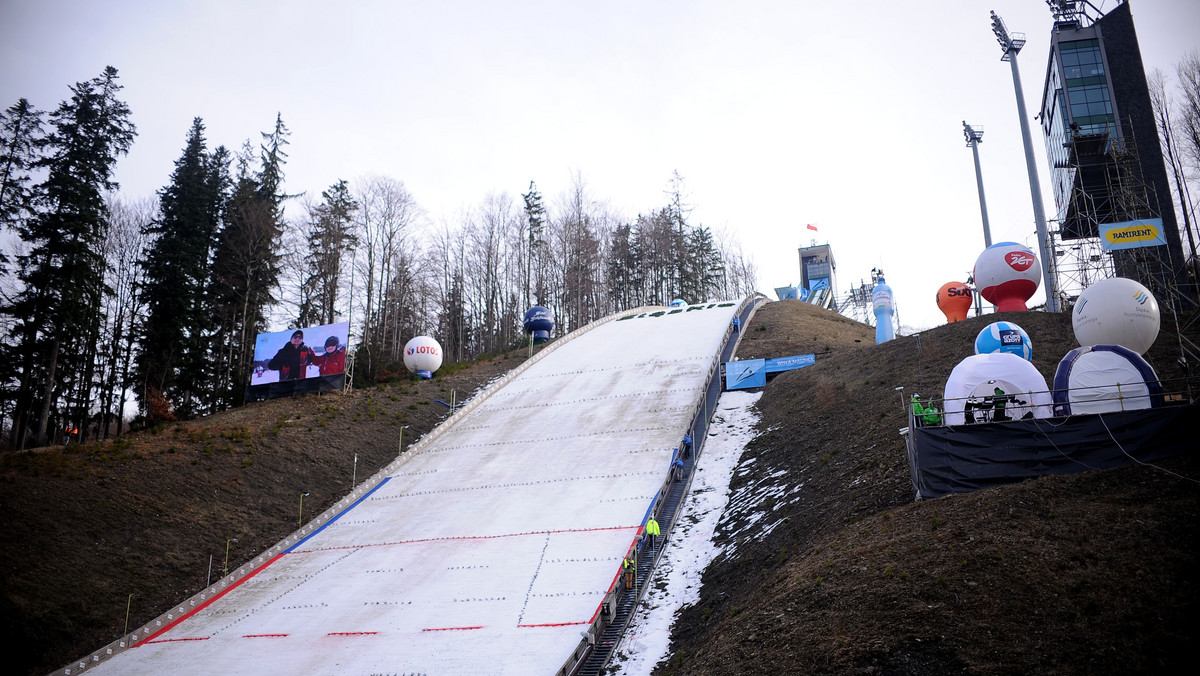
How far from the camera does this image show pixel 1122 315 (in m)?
16.7

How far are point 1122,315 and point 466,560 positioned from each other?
16294 millimetres

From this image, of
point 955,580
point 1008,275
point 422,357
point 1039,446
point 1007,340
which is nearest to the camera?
point 955,580

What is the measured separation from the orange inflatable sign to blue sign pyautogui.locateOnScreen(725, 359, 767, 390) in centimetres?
802

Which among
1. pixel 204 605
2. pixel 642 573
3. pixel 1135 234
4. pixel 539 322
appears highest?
pixel 539 322

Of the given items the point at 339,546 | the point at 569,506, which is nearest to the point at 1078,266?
the point at 569,506

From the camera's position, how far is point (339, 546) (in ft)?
65.2

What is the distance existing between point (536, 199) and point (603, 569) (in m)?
51.5

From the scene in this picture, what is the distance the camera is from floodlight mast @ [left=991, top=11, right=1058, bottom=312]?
25.7 m

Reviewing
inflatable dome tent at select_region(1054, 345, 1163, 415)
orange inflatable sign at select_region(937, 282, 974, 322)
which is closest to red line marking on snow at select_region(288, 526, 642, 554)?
inflatable dome tent at select_region(1054, 345, 1163, 415)

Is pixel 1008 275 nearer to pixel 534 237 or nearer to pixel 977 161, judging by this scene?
pixel 977 161

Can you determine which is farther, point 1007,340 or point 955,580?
point 1007,340

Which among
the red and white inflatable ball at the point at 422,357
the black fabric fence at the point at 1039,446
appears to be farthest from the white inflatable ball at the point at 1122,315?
the red and white inflatable ball at the point at 422,357

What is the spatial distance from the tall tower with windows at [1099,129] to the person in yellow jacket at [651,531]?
78.6 feet

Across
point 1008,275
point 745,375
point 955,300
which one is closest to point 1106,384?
point 1008,275
